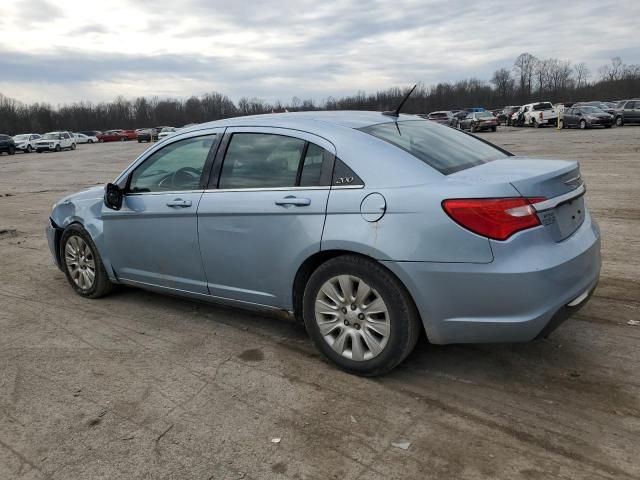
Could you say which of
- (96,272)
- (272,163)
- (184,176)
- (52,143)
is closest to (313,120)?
(272,163)

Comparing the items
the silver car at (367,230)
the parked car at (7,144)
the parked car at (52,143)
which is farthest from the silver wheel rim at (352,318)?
the parked car at (52,143)

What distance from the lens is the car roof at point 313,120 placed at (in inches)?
157

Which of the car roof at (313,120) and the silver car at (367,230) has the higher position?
the car roof at (313,120)

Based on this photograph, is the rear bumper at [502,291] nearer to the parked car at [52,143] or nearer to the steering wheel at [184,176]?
the steering wheel at [184,176]

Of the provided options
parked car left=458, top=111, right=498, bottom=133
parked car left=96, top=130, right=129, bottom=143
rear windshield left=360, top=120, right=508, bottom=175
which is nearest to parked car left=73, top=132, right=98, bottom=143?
parked car left=96, top=130, right=129, bottom=143

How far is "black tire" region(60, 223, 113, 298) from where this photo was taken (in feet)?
17.6

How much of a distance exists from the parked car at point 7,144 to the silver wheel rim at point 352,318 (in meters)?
50.8

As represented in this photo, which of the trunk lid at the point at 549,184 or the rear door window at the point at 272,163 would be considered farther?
the rear door window at the point at 272,163

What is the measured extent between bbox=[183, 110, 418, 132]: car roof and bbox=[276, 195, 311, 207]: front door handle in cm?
53

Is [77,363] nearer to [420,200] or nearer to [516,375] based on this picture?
[420,200]

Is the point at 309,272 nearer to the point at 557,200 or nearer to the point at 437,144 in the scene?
the point at 437,144

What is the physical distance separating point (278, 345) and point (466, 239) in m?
1.78

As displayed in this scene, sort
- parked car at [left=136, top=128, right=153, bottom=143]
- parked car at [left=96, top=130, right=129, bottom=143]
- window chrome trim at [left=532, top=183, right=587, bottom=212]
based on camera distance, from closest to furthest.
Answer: window chrome trim at [left=532, top=183, right=587, bottom=212]
parked car at [left=136, top=128, right=153, bottom=143]
parked car at [left=96, top=130, right=129, bottom=143]

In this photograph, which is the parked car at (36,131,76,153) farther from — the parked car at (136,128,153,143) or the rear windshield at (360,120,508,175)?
the rear windshield at (360,120,508,175)
